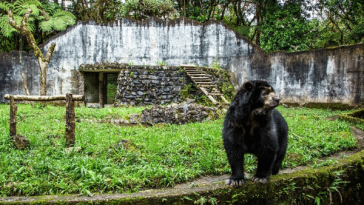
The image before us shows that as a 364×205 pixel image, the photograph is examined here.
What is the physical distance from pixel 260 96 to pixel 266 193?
1190mm

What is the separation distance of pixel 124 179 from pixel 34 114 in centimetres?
673

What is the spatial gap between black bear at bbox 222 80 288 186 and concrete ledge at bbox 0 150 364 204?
0.19 metres

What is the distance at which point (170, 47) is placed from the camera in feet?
48.7

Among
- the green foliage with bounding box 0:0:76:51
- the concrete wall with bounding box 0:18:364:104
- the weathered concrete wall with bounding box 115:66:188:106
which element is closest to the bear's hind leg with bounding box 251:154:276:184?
the weathered concrete wall with bounding box 115:66:188:106

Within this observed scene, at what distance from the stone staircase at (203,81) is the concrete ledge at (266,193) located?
861 cm

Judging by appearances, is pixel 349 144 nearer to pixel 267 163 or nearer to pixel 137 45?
pixel 267 163

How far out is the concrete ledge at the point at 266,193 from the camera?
2883mm

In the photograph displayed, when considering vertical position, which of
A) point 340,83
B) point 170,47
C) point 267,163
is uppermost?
point 170,47

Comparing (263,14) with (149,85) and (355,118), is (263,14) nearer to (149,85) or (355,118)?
(149,85)

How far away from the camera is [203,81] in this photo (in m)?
13.2

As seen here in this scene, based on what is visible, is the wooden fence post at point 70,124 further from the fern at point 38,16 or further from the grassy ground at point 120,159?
the fern at point 38,16

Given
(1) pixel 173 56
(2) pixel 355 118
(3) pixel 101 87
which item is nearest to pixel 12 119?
(2) pixel 355 118

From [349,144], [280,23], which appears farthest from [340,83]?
[349,144]

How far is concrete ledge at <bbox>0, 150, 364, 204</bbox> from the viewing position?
288 cm
